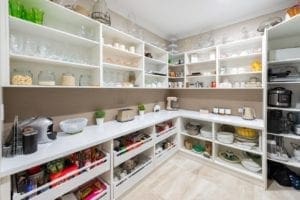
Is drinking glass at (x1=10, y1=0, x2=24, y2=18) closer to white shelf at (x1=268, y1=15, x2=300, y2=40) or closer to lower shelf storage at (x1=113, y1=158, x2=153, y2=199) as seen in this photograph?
lower shelf storage at (x1=113, y1=158, x2=153, y2=199)

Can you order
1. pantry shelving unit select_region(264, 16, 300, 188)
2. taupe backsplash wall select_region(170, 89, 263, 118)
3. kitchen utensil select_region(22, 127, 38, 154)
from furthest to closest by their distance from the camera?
taupe backsplash wall select_region(170, 89, 263, 118) < pantry shelving unit select_region(264, 16, 300, 188) < kitchen utensil select_region(22, 127, 38, 154)

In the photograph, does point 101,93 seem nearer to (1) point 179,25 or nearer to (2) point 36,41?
(2) point 36,41

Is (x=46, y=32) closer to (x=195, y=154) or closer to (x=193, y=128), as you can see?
(x=193, y=128)

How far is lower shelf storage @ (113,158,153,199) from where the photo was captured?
1.68 meters

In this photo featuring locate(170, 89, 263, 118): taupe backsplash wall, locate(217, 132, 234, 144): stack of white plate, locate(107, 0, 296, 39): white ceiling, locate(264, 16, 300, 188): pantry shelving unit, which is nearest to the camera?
locate(264, 16, 300, 188): pantry shelving unit

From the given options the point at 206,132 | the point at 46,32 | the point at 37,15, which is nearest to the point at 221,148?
the point at 206,132

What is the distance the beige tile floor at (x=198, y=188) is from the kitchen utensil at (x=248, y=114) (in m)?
0.94

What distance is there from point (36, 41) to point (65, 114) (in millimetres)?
832

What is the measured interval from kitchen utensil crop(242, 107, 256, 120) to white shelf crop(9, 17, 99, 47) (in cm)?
242

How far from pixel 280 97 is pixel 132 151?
1.98 meters

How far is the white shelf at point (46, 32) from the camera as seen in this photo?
1285mm

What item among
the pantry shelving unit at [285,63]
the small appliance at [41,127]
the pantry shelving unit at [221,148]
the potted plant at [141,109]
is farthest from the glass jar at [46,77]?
the pantry shelving unit at [285,63]

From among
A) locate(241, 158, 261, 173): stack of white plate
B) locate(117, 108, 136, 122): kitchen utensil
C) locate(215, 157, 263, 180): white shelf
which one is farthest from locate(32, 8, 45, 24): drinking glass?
locate(241, 158, 261, 173): stack of white plate

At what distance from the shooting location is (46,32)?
148cm
